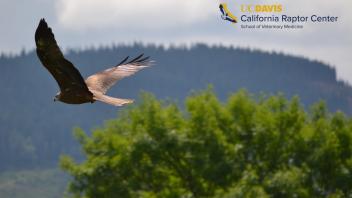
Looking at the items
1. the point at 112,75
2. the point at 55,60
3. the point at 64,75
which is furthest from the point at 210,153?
the point at 55,60

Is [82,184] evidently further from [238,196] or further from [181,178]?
[238,196]

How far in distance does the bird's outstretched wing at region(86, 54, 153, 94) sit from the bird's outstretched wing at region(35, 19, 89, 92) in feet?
4.38

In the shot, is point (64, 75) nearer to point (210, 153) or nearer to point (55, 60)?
point (55, 60)

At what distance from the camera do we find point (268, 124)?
45.7 meters

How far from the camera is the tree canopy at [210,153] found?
137 ft

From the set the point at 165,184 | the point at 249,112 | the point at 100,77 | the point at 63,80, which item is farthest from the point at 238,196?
the point at 63,80

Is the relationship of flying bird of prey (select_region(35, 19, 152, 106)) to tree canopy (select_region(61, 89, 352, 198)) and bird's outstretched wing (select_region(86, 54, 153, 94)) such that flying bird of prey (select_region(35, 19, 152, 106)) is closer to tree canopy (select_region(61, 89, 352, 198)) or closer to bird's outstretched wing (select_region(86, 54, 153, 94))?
bird's outstretched wing (select_region(86, 54, 153, 94))

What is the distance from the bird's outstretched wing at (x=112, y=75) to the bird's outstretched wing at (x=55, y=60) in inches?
52.6

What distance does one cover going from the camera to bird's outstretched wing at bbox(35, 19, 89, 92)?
43.8 feet

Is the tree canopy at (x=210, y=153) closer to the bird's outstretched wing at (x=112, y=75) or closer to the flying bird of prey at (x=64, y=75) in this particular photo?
the bird's outstretched wing at (x=112, y=75)

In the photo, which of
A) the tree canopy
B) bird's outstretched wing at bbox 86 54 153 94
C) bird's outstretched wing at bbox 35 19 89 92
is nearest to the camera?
bird's outstretched wing at bbox 35 19 89 92

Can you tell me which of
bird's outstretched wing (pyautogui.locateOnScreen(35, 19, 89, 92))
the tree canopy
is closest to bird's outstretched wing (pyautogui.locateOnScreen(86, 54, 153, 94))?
bird's outstretched wing (pyautogui.locateOnScreen(35, 19, 89, 92))

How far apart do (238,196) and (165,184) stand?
6.96 metres

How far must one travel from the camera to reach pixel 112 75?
54.2ft
